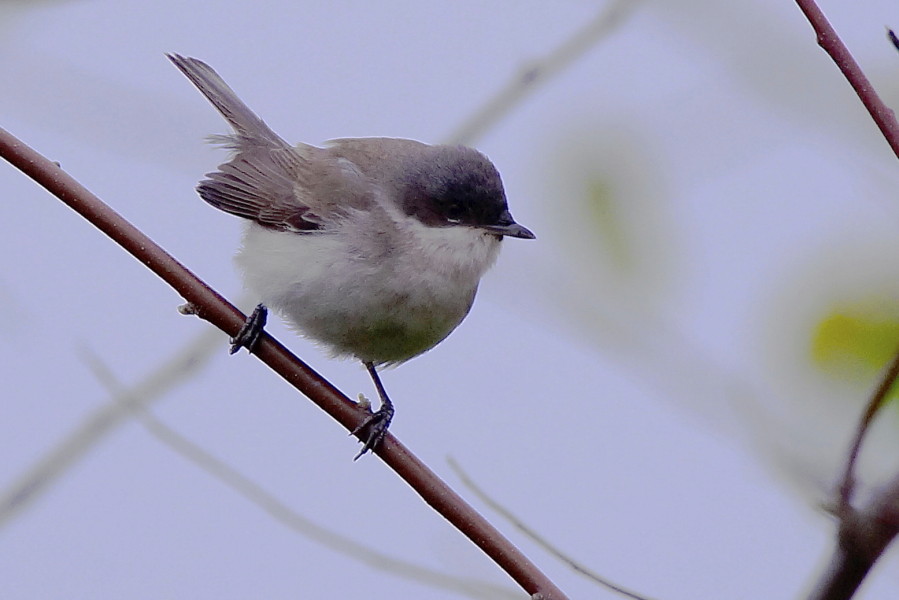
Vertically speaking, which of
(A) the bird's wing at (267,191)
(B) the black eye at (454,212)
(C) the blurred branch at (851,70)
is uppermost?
(C) the blurred branch at (851,70)

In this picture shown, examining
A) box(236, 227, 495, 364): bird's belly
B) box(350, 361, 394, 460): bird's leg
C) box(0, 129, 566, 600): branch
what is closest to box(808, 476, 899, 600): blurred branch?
box(0, 129, 566, 600): branch

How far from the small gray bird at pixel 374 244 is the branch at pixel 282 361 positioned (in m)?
0.33

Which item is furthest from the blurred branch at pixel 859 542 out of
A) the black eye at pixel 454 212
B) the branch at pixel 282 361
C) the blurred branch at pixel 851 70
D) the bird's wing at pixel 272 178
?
the bird's wing at pixel 272 178

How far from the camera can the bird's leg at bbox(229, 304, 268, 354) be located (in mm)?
2965

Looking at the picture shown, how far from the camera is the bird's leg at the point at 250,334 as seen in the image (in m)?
2.96

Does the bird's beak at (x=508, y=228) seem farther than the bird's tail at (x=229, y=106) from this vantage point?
No

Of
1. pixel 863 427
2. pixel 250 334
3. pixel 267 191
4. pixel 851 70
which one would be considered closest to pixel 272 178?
pixel 267 191

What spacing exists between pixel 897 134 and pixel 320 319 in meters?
2.08

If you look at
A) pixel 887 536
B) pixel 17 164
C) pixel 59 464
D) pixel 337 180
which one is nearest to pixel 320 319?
pixel 337 180

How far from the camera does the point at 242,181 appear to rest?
12.4 feet

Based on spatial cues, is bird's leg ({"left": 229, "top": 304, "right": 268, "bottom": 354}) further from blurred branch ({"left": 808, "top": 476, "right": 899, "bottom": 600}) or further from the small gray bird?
blurred branch ({"left": 808, "top": 476, "right": 899, "bottom": 600})

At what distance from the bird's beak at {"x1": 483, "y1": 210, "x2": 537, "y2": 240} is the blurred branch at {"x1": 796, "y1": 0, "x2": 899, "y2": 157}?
66.5 inches

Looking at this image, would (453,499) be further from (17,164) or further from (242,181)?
(242,181)

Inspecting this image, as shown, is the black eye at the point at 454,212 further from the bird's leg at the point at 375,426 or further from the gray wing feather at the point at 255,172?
the bird's leg at the point at 375,426
